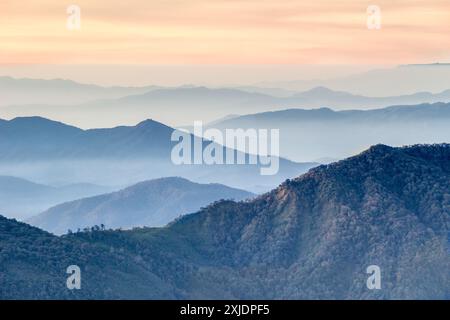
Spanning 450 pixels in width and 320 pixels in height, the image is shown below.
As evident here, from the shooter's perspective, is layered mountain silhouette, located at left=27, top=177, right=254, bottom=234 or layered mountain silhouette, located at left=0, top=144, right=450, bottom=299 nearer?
layered mountain silhouette, located at left=0, top=144, right=450, bottom=299

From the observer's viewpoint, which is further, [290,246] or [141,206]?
[141,206]

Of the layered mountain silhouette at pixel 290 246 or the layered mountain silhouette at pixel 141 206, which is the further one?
the layered mountain silhouette at pixel 141 206

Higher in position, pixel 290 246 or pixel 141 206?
pixel 141 206

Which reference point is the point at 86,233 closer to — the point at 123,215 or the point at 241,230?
the point at 241,230

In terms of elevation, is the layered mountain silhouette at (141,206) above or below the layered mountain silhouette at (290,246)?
above
